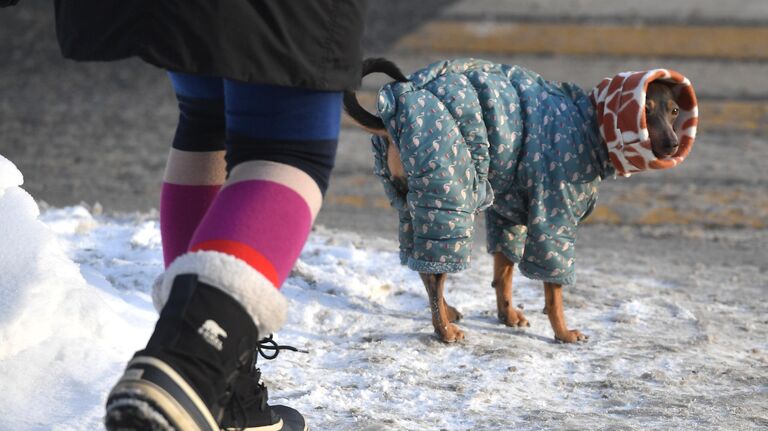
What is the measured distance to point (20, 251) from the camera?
236 centimetres

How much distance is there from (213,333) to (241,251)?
0.41ft

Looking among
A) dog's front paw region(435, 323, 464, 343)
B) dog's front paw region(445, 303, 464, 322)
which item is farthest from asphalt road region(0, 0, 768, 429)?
dog's front paw region(435, 323, 464, 343)

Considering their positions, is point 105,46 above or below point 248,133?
above

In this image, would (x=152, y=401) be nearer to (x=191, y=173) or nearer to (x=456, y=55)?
(x=191, y=173)

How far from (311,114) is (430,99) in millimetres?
1368

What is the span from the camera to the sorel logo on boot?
1.37 meters

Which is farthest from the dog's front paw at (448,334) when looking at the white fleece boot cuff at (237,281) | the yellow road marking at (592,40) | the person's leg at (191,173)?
the yellow road marking at (592,40)

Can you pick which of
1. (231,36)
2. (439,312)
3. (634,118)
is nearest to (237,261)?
(231,36)

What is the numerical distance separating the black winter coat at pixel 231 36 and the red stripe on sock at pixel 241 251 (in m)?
0.24

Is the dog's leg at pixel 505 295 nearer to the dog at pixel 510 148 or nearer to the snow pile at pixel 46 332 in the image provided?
the dog at pixel 510 148

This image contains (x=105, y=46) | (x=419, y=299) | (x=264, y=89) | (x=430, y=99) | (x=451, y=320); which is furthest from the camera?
(x=419, y=299)

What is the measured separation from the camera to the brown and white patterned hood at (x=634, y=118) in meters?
2.84

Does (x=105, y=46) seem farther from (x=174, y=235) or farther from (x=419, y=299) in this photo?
(x=419, y=299)

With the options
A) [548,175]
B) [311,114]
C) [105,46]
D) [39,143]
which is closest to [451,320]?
[548,175]
